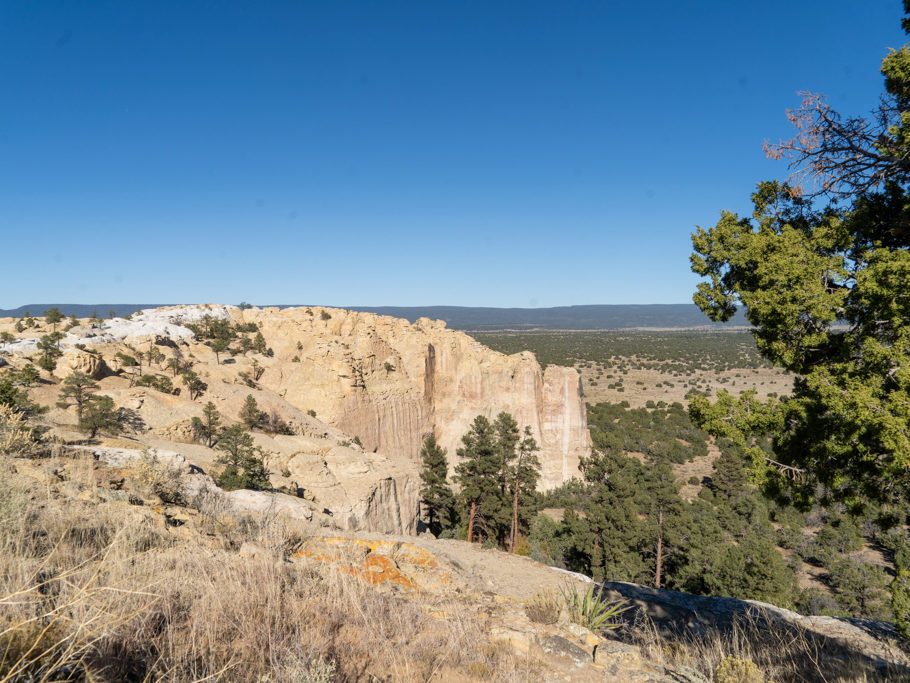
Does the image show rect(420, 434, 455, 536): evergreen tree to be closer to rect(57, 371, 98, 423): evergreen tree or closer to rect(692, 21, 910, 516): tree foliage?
rect(57, 371, 98, 423): evergreen tree

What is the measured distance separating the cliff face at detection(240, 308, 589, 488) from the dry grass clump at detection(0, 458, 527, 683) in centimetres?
2555

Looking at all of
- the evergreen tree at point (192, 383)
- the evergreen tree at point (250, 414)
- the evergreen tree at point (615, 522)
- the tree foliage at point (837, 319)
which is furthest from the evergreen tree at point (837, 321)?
the evergreen tree at point (192, 383)

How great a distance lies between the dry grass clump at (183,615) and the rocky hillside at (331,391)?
8.96 m

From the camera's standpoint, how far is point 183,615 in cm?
340

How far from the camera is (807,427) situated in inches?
265

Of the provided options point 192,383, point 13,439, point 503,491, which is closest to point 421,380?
point 503,491

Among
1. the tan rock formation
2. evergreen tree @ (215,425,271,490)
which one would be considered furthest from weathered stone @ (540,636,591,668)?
the tan rock formation

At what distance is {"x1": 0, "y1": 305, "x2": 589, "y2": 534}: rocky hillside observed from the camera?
17047 millimetres

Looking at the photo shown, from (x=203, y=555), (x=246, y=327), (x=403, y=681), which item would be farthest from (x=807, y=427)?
(x=246, y=327)

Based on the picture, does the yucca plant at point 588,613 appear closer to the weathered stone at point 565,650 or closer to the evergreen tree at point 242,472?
the weathered stone at point 565,650

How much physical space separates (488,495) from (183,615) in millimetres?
19659

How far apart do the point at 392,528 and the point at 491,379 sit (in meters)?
20.7

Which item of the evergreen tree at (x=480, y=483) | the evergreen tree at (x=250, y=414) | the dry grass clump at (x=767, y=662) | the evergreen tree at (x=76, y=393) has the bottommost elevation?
the evergreen tree at (x=480, y=483)

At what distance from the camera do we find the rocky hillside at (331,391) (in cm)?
1705
